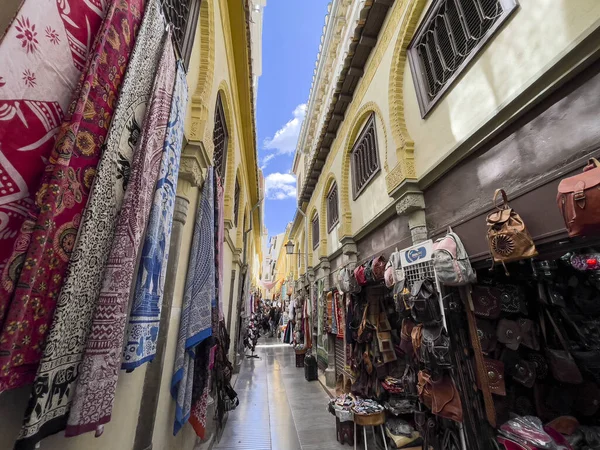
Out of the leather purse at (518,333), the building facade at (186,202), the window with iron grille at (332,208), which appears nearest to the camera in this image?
the building facade at (186,202)

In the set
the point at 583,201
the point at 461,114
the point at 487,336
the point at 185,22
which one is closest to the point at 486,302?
the point at 487,336

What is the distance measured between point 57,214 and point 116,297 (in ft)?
1.24

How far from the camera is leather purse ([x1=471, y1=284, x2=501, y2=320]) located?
2.69 metres

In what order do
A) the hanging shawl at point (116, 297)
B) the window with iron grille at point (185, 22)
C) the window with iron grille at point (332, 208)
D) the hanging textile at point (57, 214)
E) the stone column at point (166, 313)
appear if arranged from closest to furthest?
the hanging textile at point (57, 214) < the hanging shawl at point (116, 297) < the stone column at point (166, 313) < the window with iron grille at point (185, 22) < the window with iron grille at point (332, 208)

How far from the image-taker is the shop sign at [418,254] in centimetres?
289

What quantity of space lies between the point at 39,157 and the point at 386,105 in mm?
4459

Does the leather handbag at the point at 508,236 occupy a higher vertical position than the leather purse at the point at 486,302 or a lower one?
higher

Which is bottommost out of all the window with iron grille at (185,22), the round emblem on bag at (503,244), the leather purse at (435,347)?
the leather purse at (435,347)

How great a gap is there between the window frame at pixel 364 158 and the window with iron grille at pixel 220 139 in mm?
2850

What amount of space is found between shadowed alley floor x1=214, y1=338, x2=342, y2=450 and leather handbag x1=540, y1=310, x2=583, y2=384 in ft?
9.16

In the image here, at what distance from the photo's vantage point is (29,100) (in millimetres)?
820

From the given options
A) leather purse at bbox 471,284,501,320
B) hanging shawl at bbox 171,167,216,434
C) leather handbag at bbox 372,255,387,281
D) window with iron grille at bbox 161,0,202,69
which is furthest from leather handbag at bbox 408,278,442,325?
window with iron grille at bbox 161,0,202,69

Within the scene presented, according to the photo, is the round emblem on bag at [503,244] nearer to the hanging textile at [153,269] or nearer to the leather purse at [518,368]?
the leather purse at [518,368]

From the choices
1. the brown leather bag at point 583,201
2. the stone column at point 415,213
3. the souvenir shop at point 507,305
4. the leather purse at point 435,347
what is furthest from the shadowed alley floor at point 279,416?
the brown leather bag at point 583,201
